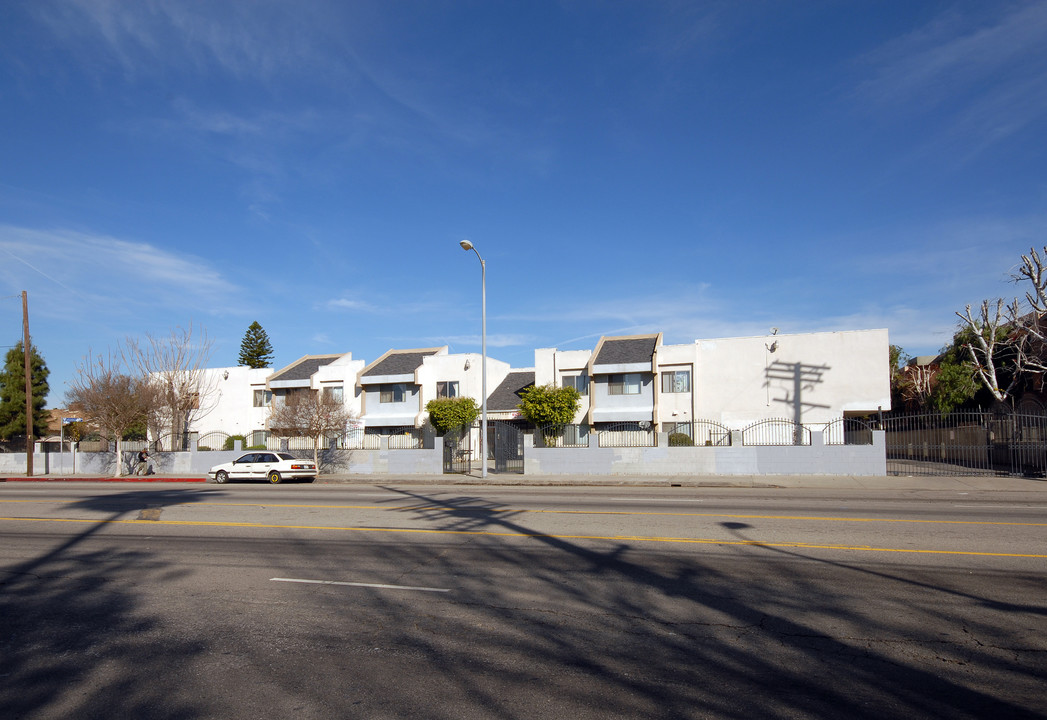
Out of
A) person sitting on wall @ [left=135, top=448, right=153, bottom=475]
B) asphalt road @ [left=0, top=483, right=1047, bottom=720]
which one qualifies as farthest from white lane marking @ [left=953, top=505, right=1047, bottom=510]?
person sitting on wall @ [left=135, top=448, right=153, bottom=475]

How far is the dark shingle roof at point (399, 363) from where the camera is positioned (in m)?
50.8

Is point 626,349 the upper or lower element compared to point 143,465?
upper

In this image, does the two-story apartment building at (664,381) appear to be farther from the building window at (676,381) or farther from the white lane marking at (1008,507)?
the white lane marking at (1008,507)

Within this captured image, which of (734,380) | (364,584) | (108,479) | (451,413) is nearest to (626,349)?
(734,380)

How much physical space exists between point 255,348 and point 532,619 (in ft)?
302

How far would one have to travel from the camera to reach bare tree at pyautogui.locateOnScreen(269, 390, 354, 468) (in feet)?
115

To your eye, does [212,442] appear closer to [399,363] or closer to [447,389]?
[399,363]

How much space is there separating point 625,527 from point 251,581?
269 inches

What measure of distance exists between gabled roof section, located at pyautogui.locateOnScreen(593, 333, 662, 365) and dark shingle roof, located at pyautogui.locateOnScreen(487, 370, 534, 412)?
564 centimetres

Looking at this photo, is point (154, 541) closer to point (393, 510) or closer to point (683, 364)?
point (393, 510)

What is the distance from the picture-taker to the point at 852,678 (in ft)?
18.9

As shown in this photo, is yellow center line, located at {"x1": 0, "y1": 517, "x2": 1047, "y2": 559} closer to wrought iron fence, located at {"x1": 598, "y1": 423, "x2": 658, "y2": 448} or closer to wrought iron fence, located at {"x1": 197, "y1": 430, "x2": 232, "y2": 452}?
wrought iron fence, located at {"x1": 598, "y1": 423, "x2": 658, "y2": 448}

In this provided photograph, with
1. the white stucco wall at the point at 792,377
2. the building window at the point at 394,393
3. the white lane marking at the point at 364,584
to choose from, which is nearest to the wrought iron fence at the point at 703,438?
the white stucco wall at the point at 792,377

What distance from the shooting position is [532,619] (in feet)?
24.9
